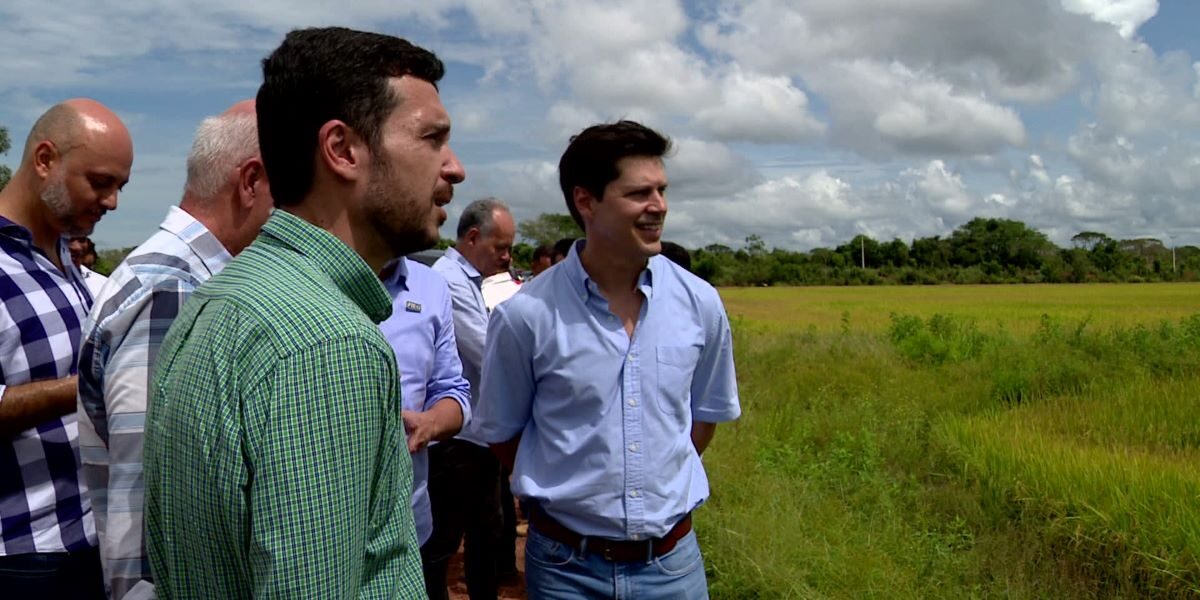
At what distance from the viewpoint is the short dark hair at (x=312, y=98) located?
132cm

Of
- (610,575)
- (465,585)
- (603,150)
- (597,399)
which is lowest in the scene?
(465,585)

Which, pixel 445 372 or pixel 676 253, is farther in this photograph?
pixel 676 253

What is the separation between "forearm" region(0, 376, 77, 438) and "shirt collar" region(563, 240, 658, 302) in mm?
1287

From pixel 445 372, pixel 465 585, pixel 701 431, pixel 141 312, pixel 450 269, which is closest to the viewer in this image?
pixel 141 312

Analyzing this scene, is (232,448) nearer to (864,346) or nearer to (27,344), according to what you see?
(27,344)

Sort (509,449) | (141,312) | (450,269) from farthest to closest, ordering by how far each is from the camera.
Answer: (450,269), (509,449), (141,312)

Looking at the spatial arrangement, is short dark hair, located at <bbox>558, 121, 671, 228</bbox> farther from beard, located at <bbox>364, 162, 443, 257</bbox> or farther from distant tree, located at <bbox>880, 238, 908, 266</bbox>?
distant tree, located at <bbox>880, 238, 908, 266</bbox>

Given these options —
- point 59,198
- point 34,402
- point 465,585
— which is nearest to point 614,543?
point 34,402

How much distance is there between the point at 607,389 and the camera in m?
2.61

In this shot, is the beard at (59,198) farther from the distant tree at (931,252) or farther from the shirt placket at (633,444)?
the distant tree at (931,252)

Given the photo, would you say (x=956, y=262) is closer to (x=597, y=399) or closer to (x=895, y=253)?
(x=895, y=253)

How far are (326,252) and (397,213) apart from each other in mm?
120

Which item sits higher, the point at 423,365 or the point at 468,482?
the point at 423,365

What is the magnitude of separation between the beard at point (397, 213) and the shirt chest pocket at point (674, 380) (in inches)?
53.5
